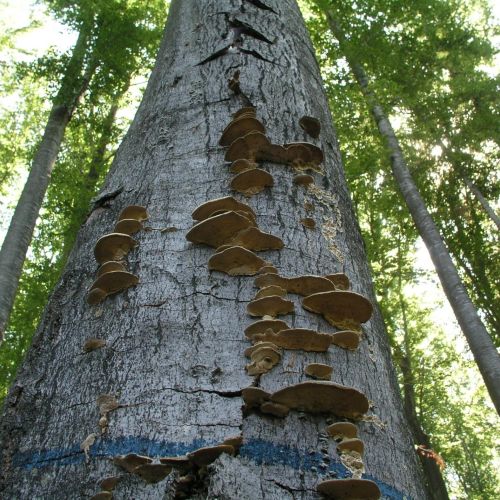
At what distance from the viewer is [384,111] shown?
9984mm

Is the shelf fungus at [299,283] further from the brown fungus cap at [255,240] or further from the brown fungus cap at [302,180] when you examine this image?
the brown fungus cap at [302,180]

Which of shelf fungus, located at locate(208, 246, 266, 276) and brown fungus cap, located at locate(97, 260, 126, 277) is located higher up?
brown fungus cap, located at locate(97, 260, 126, 277)

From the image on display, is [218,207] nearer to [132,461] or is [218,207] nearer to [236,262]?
[236,262]

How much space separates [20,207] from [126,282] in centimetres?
648

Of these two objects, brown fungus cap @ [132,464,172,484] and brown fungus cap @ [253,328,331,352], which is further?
brown fungus cap @ [253,328,331,352]

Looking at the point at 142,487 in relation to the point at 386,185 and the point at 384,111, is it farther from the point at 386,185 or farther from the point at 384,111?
the point at 386,185

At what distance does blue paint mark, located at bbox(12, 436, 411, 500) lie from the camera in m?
1.05

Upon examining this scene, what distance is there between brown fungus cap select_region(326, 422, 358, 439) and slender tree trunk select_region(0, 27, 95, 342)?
5377mm

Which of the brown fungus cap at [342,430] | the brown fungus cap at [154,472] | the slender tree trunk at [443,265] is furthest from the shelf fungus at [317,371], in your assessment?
the slender tree trunk at [443,265]

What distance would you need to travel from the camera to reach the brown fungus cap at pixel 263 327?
4.17ft

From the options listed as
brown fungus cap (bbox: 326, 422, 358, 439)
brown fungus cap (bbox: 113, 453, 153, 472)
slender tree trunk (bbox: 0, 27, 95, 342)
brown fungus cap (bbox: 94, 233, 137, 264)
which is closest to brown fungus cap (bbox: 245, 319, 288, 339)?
brown fungus cap (bbox: 326, 422, 358, 439)

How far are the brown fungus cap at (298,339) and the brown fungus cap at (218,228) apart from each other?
1.10 feet

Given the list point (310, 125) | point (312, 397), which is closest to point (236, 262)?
point (312, 397)

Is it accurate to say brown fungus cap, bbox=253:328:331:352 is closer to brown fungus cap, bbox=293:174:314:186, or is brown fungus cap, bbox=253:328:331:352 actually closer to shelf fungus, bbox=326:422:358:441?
shelf fungus, bbox=326:422:358:441
